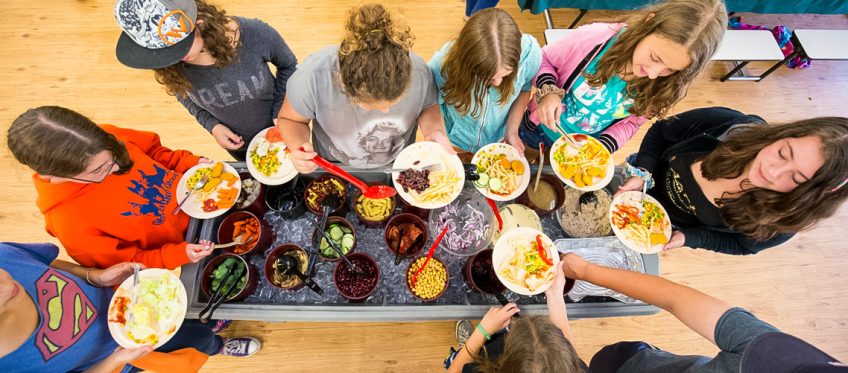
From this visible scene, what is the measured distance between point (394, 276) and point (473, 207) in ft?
1.67

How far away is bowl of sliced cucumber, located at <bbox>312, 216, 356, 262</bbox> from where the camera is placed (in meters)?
1.58

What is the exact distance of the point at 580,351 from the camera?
9.11 feet

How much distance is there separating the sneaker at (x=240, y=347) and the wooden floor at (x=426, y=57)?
0.10 meters

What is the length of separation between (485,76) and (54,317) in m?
1.99

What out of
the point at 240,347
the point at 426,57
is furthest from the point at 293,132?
the point at 426,57

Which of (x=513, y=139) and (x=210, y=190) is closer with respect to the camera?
(x=210, y=190)

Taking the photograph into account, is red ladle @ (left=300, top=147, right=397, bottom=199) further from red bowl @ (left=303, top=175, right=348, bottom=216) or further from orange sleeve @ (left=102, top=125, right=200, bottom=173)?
orange sleeve @ (left=102, top=125, right=200, bottom=173)

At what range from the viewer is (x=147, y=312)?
1400 mm

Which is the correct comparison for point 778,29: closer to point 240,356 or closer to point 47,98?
point 240,356

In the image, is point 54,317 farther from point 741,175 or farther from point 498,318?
point 741,175

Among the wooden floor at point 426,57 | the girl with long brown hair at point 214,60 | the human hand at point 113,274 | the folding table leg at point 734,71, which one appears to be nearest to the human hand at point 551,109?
the girl with long brown hair at point 214,60

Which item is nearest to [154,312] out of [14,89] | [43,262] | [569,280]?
[43,262]

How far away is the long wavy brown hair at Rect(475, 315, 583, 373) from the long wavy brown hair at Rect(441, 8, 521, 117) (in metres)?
1.03

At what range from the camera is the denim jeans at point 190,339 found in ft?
5.97
